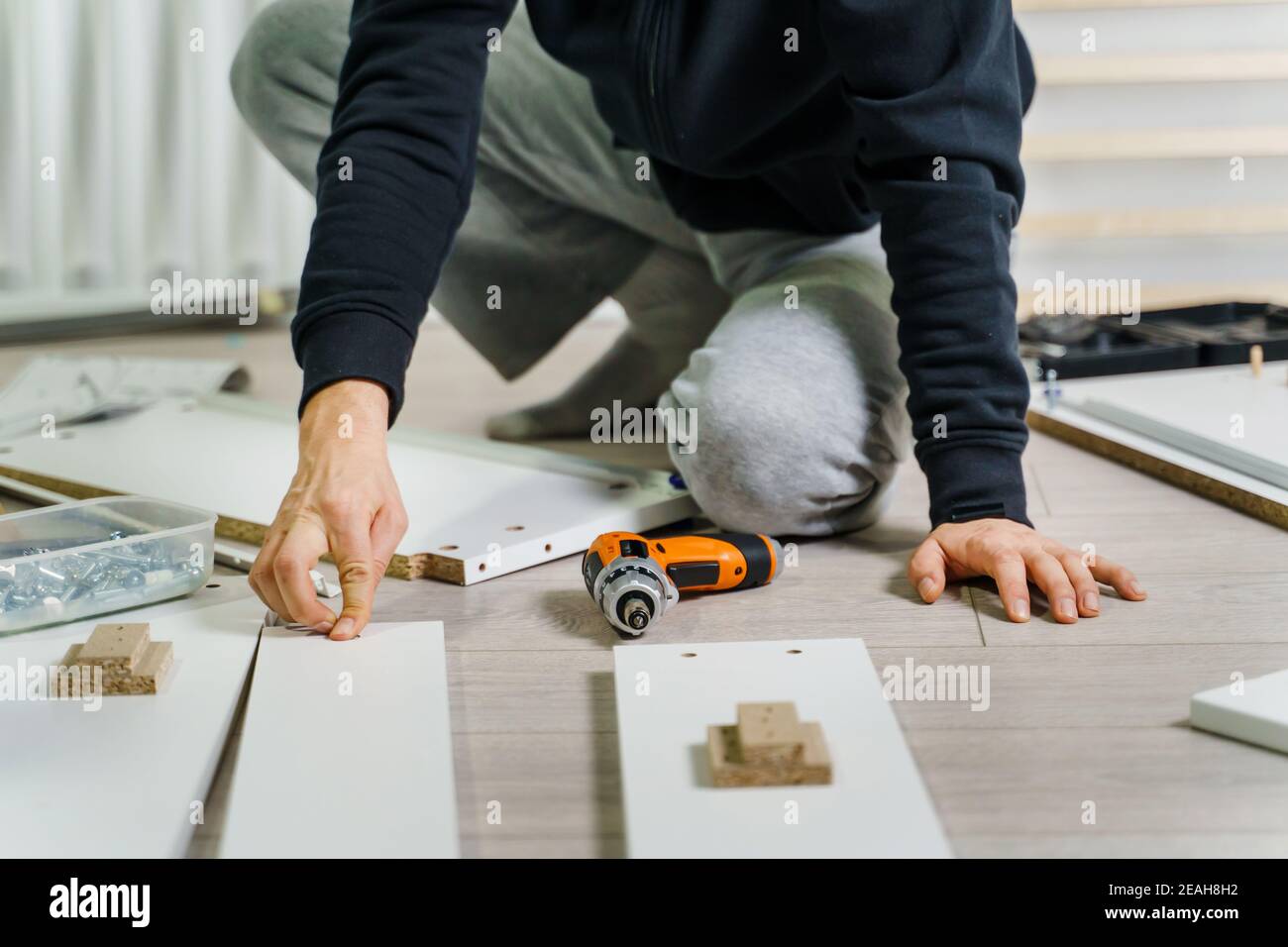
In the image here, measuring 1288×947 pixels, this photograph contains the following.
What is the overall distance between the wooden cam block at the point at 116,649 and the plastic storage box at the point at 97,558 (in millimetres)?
124

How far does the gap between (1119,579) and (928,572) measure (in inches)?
5.8

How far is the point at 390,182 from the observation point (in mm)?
1044

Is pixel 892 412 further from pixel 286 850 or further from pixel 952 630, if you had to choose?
pixel 286 850

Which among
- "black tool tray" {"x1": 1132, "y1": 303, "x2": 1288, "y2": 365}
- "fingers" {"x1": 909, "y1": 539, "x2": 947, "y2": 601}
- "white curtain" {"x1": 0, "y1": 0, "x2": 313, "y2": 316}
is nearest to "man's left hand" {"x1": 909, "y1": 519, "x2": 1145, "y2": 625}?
"fingers" {"x1": 909, "y1": 539, "x2": 947, "y2": 601}

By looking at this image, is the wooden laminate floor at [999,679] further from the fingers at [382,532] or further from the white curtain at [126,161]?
the white curtain at [126,161]

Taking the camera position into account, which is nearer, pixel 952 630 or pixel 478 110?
pixel 952 630

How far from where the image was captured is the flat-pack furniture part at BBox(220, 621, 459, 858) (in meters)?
0.66

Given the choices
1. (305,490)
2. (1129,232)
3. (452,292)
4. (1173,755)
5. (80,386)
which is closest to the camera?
(1173,755)

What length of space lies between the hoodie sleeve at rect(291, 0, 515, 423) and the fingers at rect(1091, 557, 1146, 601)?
561 millimetres

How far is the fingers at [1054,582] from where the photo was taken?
0.97 metres

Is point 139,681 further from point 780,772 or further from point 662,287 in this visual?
point 662,287

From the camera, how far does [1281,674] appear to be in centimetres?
84
